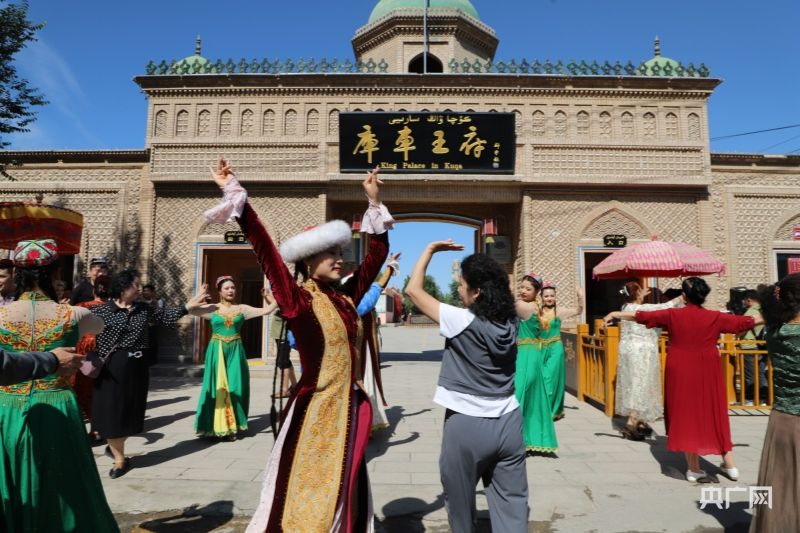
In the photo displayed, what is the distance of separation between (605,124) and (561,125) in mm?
1068

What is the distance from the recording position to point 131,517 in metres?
3.50

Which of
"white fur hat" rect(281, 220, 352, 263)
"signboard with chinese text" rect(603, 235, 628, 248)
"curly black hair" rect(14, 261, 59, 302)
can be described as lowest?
"curly black hair" rect(14, 261, 59, 302)

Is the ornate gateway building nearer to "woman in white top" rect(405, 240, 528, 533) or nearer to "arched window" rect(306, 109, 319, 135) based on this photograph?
"arched window" rect(306, 109, 319, 135)

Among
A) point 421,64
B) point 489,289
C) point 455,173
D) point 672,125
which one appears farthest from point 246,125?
point 489,289

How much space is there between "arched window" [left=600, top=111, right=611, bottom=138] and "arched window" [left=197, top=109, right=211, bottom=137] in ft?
30.6

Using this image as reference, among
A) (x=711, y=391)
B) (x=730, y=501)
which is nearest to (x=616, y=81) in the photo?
(x=711, y=391)

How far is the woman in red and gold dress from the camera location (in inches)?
89.7

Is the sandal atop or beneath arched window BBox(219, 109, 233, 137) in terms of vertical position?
beneath

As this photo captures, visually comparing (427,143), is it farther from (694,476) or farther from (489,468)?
(489,468)

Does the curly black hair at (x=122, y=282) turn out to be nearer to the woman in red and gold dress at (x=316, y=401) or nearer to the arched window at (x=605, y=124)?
the woman in red and gold dress at (x=316, y=401)

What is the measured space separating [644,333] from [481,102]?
765 cm

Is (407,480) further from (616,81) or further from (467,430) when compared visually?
(616,81)

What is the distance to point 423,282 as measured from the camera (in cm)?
244

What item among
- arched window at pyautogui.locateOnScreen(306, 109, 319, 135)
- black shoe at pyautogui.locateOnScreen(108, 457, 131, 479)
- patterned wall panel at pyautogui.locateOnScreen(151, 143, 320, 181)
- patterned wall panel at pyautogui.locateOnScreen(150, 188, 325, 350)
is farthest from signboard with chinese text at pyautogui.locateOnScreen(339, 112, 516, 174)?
black shoe at pyautogui.locateOnScreen(108, 457, 131, 479)
